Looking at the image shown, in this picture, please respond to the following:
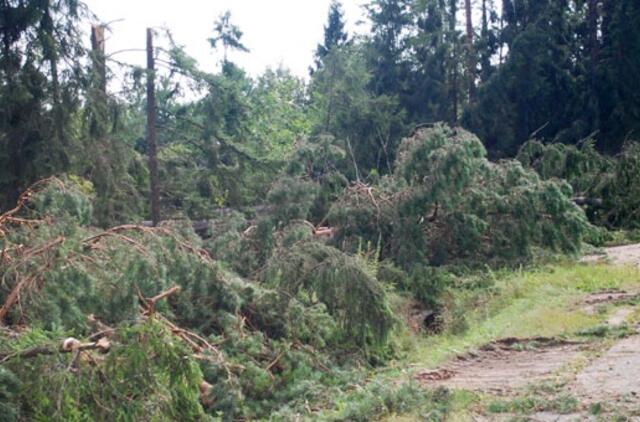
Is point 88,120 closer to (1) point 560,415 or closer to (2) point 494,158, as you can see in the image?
(1) point 560,415

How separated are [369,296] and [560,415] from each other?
122 inches

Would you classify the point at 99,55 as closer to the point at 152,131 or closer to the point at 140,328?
the point at 152,131

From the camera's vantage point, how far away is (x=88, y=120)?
14.3 m

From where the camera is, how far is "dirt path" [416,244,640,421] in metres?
6.15

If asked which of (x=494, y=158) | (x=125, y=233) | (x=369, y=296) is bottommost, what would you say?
(x=369, y=296)

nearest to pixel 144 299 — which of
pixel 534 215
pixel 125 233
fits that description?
pixel 125 233

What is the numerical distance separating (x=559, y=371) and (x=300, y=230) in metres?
4.50

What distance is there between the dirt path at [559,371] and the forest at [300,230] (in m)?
0.10

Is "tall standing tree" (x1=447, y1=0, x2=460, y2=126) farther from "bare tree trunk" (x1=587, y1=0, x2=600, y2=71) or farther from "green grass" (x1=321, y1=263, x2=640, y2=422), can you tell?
"green grass" (x1=321, y1=263, x2=640, y2=422)

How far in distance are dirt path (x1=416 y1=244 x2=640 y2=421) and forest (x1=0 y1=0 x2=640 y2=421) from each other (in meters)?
0.10

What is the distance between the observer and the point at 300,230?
11.0 metres

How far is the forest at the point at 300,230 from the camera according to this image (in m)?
6.49

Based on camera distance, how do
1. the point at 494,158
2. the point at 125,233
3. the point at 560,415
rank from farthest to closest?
1. the point at 494,158
2. the point at 125,233
3. the point at 560,415

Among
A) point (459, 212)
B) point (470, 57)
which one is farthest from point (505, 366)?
point (470, 57)
